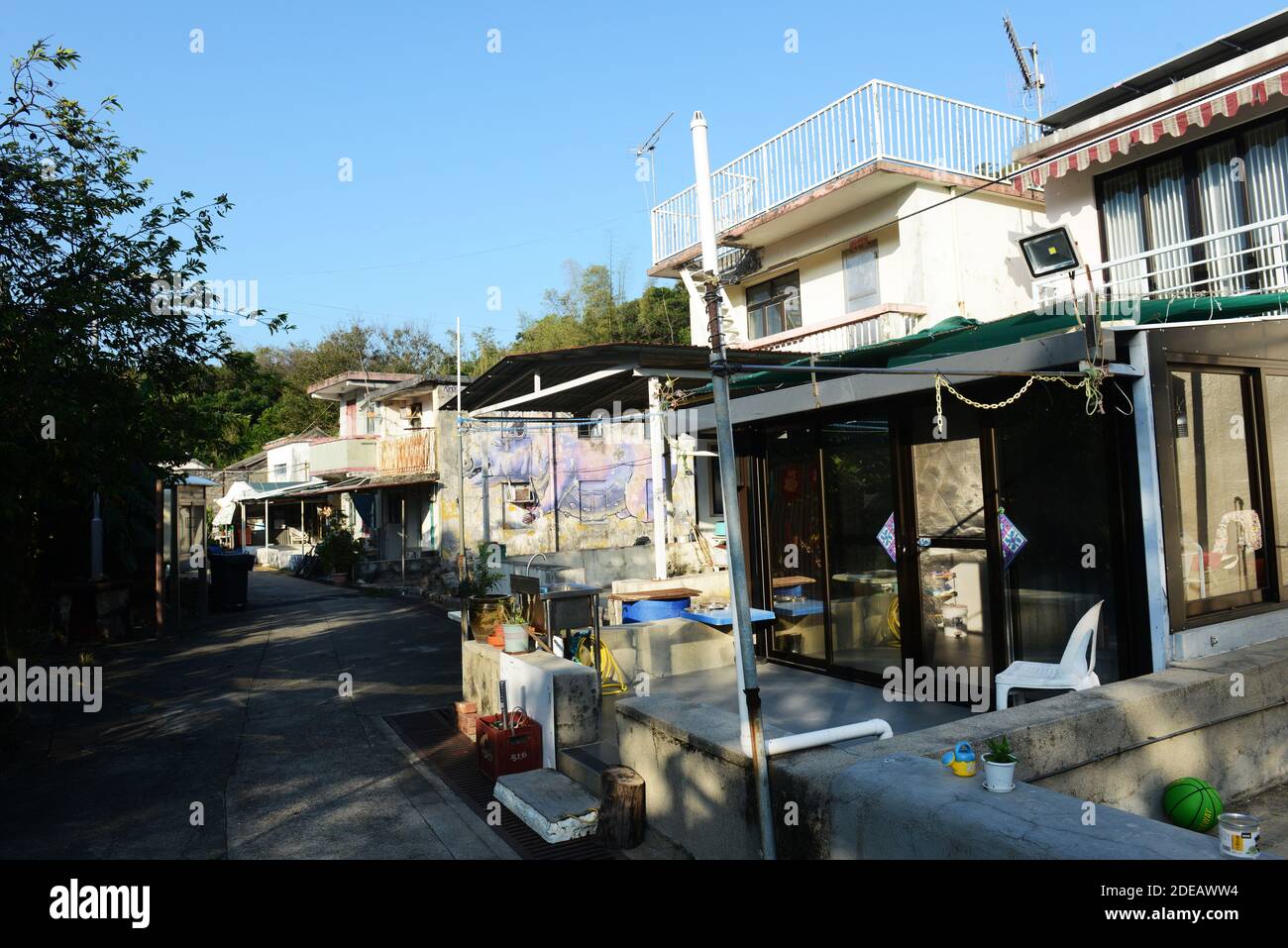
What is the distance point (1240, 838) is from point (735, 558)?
1967mm

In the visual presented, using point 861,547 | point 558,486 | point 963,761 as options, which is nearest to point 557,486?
point 558,486

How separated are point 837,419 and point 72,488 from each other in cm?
710

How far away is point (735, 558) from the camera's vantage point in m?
3.68

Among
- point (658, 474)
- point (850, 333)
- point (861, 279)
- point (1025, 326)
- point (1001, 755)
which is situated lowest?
point (1001, 755)

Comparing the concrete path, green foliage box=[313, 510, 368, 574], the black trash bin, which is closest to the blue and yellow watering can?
the concrete path

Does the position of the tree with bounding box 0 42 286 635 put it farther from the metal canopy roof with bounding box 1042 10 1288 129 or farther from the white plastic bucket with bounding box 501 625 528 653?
the metal canopy roof with bounding box 1042 10 1288 129

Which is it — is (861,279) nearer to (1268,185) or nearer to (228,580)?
(1268,185)

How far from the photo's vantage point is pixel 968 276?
13.3m

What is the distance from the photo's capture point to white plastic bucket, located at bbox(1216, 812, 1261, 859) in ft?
8.42

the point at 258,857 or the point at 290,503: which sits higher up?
the point at 290,503

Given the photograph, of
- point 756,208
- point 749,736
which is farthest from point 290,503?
point 749,736

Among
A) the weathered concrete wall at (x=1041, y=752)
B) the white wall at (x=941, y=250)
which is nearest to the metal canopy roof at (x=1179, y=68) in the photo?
the white wall at (x=941, y=250)

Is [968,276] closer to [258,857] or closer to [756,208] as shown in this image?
[756,208]
